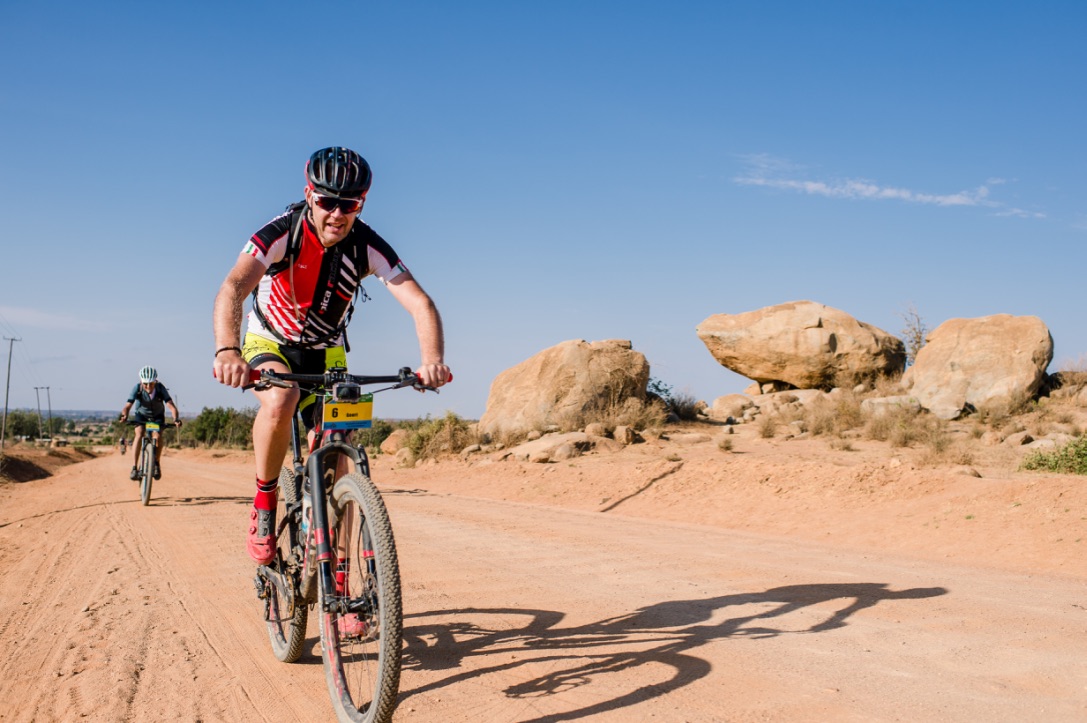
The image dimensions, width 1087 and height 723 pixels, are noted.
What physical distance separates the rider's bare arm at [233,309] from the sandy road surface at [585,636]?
154 centimetres

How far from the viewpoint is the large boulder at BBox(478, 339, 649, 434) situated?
74.2 ft

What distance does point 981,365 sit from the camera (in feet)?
69.3

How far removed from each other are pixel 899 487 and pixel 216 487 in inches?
476

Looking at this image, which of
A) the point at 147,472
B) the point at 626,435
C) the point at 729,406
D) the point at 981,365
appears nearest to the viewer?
the point at 147,472

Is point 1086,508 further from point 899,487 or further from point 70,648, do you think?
point 70,648

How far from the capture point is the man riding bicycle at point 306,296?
13.2 feet

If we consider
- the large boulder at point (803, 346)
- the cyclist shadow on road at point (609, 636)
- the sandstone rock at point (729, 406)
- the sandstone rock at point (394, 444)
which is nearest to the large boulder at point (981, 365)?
the large boulder at point (803, 346)

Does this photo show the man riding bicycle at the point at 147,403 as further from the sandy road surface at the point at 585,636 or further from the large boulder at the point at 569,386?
the large boulder at the point at 569,386

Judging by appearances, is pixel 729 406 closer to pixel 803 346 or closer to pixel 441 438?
pixel 803 346

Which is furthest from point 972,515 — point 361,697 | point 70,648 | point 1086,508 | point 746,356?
point 746,356

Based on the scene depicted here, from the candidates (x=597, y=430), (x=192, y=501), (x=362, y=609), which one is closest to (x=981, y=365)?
(x=597, y=430)

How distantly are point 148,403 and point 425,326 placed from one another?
11077 mm

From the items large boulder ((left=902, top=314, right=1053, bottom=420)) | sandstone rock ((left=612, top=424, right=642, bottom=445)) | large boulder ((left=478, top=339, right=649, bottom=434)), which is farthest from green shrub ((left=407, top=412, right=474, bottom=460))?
large boulder ((left=902, top=314, right=1053, bottom=420))

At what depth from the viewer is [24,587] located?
658cm
